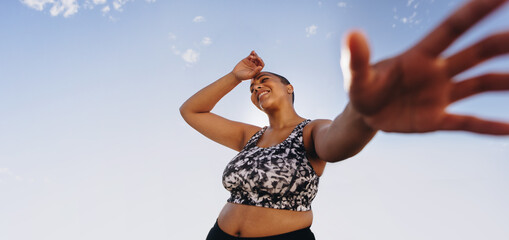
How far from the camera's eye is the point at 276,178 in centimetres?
231

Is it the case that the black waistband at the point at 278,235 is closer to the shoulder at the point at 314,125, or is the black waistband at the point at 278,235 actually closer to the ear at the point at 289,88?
the shoulder at the point at 314,125

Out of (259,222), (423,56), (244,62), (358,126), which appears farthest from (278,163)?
(244,62)

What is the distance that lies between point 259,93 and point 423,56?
8.33 feet

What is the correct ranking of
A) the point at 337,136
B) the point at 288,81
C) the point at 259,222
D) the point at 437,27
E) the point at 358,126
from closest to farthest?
the point at 437,27
the point at 358,126
the point at 337,136
the point at 259,222
the point at 288,81

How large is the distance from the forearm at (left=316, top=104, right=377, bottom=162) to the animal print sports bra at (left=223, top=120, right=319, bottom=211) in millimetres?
587

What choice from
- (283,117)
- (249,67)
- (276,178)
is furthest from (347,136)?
(249,67)

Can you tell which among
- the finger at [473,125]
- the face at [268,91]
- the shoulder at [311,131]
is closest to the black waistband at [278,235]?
the shoulder at [311,131]

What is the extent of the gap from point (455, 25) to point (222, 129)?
9.66ft

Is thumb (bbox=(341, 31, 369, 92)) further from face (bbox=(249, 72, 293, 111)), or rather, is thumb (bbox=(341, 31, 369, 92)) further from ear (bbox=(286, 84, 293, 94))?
ear (bbox=(286, 84, 293, 94))

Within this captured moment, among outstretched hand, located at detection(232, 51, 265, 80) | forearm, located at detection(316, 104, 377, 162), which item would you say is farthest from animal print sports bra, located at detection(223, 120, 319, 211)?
outstretched hand, located at detection(232, 51, 265, 80)

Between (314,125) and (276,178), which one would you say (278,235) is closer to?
(276,178)

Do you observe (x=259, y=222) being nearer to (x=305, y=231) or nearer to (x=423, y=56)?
(x=305, y=231)

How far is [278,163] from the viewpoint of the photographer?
2.38m

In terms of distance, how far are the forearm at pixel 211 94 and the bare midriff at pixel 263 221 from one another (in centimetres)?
160
